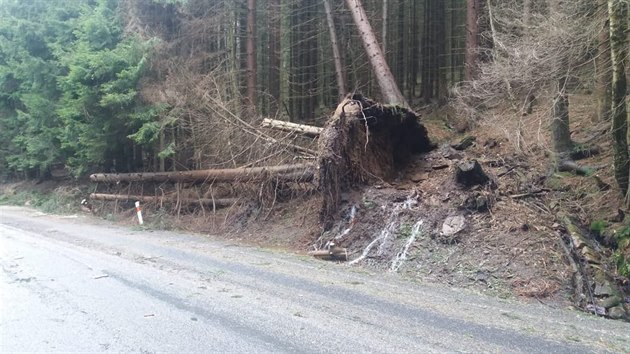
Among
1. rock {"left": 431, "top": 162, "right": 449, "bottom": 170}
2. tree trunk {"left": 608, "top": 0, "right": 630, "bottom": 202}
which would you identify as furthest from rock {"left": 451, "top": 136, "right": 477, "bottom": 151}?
tree trunk {"left": 608, "top": 0, "right": 630, "bottom": 202}

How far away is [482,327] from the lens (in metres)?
5.13

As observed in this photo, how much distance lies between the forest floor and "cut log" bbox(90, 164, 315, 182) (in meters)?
0.72

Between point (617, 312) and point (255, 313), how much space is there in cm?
472

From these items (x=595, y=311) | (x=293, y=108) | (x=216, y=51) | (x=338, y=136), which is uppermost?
(x=216, y=51)

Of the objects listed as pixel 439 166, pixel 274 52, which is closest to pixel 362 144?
pixel 439 166

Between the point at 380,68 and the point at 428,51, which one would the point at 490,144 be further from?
the point at 428,51

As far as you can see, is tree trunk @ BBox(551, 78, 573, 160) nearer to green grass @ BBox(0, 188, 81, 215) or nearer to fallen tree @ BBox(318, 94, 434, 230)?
fallen tree @ BBox(318, 94, 434, 230)

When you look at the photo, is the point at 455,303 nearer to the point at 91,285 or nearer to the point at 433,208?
the point at 433,208

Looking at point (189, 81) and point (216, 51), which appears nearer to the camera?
point (189, 81)

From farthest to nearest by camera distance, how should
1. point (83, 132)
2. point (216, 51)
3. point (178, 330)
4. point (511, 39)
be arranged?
point (216, 51), point (83, 132), point (511, 39), point (178, 330)

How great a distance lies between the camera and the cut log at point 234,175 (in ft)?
42.5

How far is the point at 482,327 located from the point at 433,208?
4.60m

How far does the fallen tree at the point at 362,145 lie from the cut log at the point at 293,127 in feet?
4.66

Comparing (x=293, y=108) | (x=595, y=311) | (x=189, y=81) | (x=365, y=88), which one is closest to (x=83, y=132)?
(x=189, y=81)
